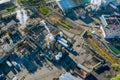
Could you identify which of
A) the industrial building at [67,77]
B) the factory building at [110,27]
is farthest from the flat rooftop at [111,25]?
the industrial building at [67,77]

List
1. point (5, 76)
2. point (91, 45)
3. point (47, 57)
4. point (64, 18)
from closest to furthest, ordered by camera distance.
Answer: point (5, 76), point (47, 57), point (91, 45), point (64, 18)

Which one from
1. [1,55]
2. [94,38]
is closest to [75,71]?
[94,38]

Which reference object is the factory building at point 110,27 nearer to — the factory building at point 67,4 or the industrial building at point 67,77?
the factory building at point 67,4

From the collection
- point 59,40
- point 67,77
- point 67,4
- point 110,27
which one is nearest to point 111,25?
point 110,27

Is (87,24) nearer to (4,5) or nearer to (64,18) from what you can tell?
(64,18)

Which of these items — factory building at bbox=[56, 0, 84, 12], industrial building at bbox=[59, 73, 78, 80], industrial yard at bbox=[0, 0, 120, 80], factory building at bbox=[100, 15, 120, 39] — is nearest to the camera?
industrial building at bbox=[59, 73, 78, 80]

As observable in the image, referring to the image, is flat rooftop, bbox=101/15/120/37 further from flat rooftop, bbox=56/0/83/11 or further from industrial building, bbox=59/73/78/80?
industrial building, bbox=59/73/78/80

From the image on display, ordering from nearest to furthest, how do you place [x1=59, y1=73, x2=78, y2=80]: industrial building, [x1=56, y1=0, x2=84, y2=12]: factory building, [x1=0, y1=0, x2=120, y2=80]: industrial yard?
[x1=59, y1=73, x2=78, y2=80]: industrial building < [x1=0, y1=0, x2=120, y2=80]: industrial yard < [x1=56, y1=0, x2=84, y2=12]: factory building

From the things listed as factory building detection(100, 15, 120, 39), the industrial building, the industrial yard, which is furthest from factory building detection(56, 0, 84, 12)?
the industrial building
